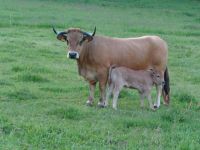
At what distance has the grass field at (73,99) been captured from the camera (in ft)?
30.8

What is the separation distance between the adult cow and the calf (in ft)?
0.55

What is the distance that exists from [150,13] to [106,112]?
82.0ft

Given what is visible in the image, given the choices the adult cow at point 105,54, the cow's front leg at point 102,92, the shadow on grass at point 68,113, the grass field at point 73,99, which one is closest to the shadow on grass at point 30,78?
the grass field at point 73,99

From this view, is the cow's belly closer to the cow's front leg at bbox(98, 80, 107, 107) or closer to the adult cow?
the adult cow

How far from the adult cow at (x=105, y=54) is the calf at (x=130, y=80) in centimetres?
17

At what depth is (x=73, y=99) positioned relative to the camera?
1329 cm

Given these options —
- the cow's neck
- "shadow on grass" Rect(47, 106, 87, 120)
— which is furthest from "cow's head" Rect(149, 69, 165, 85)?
"shadow on grass" Rect(47, 106, 87, 120)

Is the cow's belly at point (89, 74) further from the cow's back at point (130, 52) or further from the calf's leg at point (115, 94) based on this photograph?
the calf's leg at point (115, 94)

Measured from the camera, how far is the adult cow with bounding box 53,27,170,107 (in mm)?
12445

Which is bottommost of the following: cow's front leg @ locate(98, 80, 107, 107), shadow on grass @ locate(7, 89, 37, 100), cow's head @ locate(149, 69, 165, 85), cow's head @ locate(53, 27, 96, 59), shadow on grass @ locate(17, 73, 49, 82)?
shadow on grass @ locate(17, 73, 49, 82)

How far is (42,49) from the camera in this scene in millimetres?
20125

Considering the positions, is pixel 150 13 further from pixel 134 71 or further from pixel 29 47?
pixel 134 71

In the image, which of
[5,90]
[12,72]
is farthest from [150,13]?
[5,90]

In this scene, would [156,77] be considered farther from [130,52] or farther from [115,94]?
[115,94]
